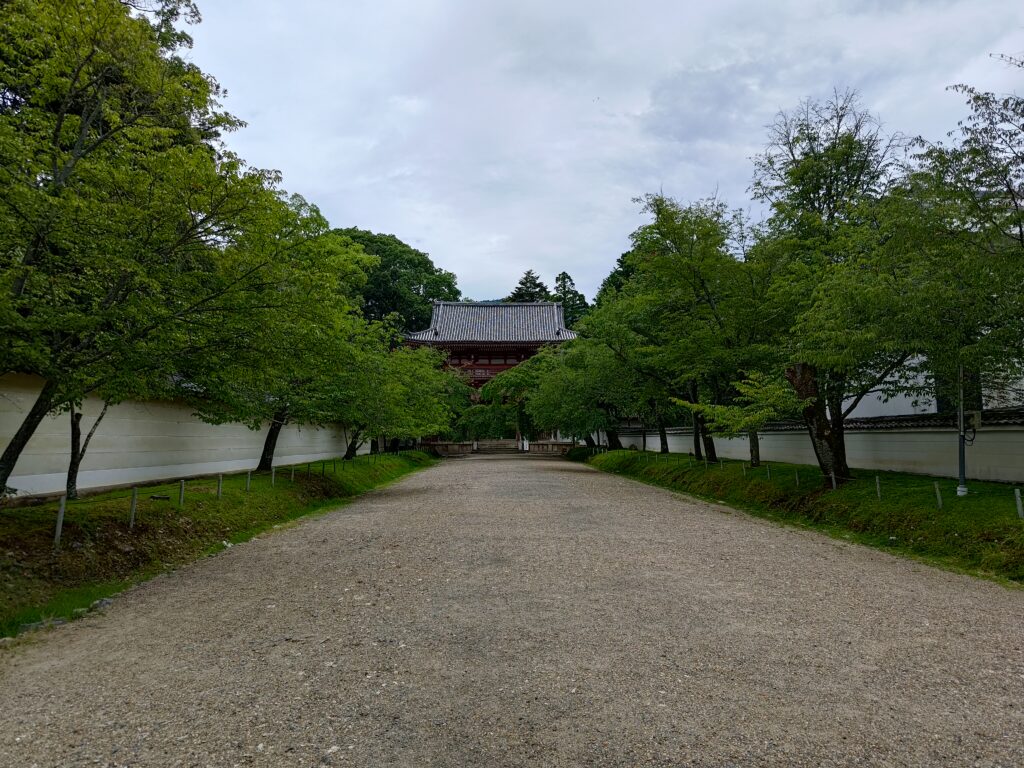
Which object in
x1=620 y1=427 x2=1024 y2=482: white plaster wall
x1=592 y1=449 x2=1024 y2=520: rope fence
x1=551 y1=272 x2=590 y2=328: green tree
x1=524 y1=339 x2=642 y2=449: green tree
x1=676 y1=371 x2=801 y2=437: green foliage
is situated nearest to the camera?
x1=592 y1=449 x2=1024 y2=520: rope fence

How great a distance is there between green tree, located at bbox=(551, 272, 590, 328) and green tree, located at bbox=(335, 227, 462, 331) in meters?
13.6

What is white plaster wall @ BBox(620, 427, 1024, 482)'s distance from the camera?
33.2 feet

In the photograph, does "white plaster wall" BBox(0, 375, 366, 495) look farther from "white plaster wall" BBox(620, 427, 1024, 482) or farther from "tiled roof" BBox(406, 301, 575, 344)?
"tiled roof" BBox(406, 301, 575, 344)

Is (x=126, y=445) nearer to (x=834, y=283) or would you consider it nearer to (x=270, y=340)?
(x=270, y=340)

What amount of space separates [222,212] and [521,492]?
35.5 ft

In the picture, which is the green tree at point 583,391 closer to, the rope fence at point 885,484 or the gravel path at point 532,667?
the rope fence at point 885,484

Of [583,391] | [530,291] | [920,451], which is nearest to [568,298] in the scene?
[530,291]

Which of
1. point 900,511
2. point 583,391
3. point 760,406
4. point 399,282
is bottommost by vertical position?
point 900,511

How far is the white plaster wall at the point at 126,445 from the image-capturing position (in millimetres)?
8898

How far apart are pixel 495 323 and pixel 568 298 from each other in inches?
604

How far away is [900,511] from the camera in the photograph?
902cm

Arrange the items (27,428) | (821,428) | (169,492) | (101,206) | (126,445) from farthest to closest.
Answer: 1. (821,428)
2. (126,445)
3. (169,492)
4. (27,428)
5. (101,206)

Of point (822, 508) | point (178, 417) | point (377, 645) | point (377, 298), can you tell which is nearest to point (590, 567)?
point (377, 645)

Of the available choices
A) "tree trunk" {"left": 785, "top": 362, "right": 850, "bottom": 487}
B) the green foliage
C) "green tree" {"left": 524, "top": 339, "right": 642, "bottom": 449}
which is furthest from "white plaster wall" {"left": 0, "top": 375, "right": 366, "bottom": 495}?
"tree trunk" {"left": 785, "top": 362, "right": 850, "bottom": 487}
